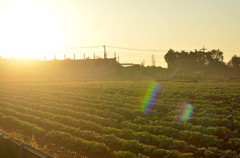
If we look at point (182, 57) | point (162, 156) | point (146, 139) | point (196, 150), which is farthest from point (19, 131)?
point (182, 57)

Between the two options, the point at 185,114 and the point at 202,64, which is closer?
the point at 185,114

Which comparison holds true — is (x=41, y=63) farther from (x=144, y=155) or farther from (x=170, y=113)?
Answer: (x=144, y=155)

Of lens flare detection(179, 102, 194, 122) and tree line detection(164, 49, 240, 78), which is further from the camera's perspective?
tree line detection(164, 49, 240, 78)

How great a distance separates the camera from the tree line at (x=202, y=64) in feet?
277

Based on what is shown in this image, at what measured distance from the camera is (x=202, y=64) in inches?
3391

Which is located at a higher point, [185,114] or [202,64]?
[202,64]

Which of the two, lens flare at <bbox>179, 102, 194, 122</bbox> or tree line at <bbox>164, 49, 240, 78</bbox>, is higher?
tree line at <bbox>164, 49, 240, 78</bbox>

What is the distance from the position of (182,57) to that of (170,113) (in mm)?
72807

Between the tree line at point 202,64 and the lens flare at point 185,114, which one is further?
the tree line at point 202,64

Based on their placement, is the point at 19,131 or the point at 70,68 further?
the point at 70,68

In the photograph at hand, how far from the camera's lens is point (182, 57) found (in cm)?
8712

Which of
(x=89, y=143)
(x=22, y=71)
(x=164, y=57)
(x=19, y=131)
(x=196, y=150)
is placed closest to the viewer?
(x=196, y=150)

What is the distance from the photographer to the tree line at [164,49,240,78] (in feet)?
277

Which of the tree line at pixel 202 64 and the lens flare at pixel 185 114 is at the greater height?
the tree line at pixel 202 64
